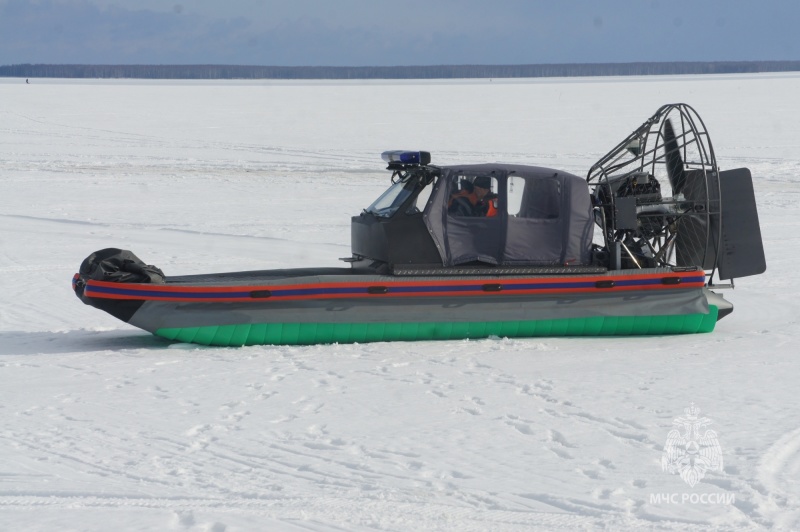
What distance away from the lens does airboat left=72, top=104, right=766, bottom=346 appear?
7898 mm

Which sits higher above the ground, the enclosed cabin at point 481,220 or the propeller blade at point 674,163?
the propeller blade at point 674,163

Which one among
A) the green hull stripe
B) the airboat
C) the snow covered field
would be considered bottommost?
the snow covered field

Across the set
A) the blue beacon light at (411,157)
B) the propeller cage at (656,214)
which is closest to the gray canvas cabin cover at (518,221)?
the blue beacon light at (411,157)

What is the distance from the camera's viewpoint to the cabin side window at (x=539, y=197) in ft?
27.6

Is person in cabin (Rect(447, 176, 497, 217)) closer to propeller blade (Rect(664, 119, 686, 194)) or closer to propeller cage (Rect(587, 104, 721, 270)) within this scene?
propeller cage (Rect(587, 104, 721, 270))

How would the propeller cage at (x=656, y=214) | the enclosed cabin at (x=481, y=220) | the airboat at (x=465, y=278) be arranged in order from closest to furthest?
the airboat at (x=465, y=278), the enclosed cabin at (x=481, y=220), the propeller cage at (x=656, y=214)

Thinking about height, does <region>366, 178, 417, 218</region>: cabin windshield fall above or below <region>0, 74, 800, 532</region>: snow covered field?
above

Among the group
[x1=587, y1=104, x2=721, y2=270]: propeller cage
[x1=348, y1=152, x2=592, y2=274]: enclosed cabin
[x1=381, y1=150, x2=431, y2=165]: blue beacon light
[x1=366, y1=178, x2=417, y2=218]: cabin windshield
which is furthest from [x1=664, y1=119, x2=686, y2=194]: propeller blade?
[x1=366, y1=178, x2=417, y2=218]: cabin windshield

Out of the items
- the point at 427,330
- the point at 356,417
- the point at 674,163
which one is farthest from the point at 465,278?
the point at 674,163

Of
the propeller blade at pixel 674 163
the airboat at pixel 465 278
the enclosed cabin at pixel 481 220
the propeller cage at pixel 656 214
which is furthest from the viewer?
the propeller blade at pixel 674 163

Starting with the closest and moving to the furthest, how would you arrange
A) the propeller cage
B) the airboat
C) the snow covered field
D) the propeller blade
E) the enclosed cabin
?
the snow covered field → the airboat → the enclosed cabin → the propeller cage → the propeller blade

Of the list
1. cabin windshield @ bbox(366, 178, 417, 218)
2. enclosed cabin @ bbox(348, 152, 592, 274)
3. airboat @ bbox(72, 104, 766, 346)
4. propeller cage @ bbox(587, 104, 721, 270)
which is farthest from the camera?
propeller cage @ bbox(587, 104, 721, 270)

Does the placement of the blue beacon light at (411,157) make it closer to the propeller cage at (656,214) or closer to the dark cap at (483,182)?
the dark cap at (483,182)

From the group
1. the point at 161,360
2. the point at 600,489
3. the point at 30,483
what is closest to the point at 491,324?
the point at 161,360
